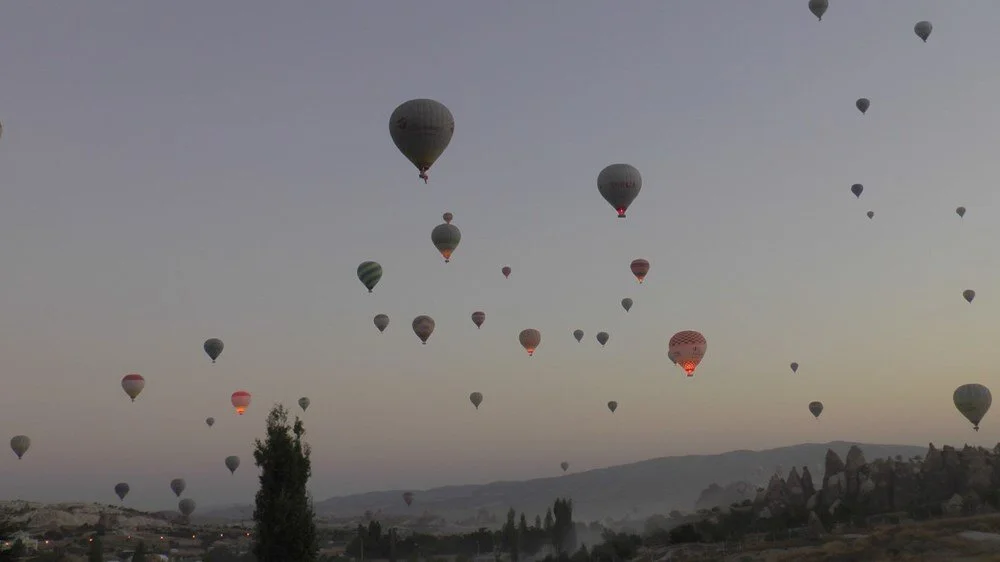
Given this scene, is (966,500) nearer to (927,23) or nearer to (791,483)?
(791,483)

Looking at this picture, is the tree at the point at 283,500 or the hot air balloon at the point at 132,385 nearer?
the tree at the point at 283,500

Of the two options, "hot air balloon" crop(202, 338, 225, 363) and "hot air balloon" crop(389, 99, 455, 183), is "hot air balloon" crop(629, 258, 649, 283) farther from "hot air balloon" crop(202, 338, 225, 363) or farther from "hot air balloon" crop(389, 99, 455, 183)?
"hot air balloon" crop(202, 338, 225, 363)

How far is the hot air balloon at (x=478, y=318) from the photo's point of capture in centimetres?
9000

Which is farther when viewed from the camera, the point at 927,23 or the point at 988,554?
the point at 927,23

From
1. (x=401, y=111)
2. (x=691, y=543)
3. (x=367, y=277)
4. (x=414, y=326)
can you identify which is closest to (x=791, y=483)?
(x=691, y=543)

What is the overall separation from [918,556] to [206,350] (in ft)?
199

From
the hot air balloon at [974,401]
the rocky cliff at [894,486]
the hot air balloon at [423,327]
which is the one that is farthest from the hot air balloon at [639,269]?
the rocky cliff at [894,486]

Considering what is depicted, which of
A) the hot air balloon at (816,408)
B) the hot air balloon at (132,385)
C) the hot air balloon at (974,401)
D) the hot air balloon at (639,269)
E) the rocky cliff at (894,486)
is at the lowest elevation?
the rocky cliff at (894,486)

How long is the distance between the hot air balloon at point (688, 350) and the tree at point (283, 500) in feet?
137

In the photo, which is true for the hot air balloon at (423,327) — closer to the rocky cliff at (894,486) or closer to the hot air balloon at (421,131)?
the hot air balloon at (421,131)

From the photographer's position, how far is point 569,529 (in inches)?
5477

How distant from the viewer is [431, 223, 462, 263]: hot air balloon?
73812 millimetres

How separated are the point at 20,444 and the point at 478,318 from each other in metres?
52.0

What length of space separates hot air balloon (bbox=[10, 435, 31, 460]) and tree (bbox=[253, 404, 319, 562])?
258ft
